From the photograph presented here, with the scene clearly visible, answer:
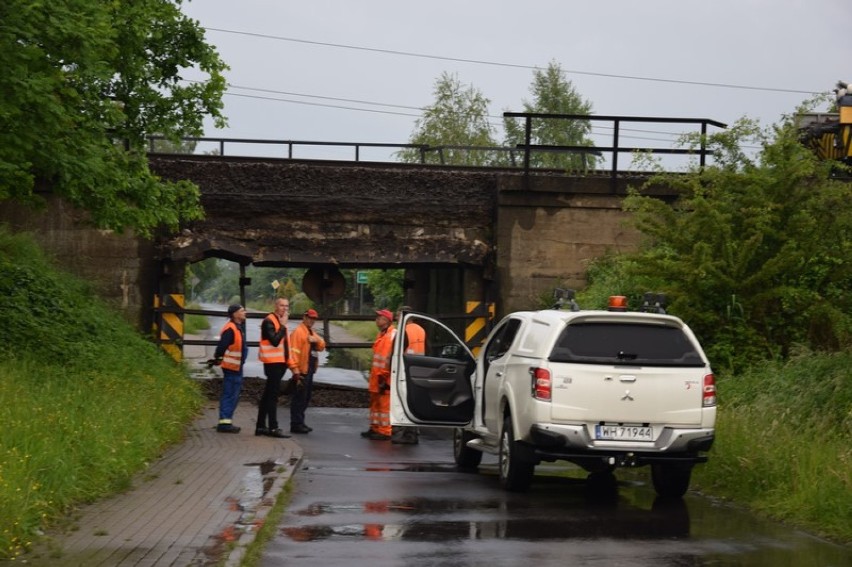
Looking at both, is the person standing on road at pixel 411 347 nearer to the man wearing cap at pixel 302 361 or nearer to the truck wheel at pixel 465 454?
the man wearing cap at pixel 302 361

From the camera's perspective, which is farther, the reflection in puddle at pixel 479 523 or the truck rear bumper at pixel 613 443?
the truck rear bumper at pixel 613 443

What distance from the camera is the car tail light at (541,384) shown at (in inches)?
505

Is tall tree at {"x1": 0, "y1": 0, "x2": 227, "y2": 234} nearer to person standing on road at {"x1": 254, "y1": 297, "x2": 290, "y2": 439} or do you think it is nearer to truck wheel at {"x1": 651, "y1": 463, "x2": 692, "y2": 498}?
person standing on road at {"x1": 254, "y1": 297, "x2": 290, "y2": 439}

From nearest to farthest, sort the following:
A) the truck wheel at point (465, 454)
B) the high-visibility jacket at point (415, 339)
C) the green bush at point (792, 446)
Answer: the green bush at point (792, 446)
the truck wheel at point (465, 454)
the high-visibility jacket at point (415, 339)

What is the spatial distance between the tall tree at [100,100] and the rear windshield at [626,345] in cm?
717

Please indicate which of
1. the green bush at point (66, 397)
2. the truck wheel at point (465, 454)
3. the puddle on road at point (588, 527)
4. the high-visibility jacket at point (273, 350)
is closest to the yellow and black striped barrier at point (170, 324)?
the green bush at point (66, 397)

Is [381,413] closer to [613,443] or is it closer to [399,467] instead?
[399,467]

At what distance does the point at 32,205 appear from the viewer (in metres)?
21.1

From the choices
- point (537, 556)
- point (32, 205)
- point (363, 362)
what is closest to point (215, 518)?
point (537, 556)

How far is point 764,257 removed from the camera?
790 inches

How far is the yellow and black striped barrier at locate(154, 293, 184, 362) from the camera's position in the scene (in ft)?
83.7

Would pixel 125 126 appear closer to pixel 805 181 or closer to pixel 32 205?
pixel 32 205

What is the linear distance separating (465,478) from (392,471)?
0.88 metres

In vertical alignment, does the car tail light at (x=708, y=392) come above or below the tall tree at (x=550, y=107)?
below
